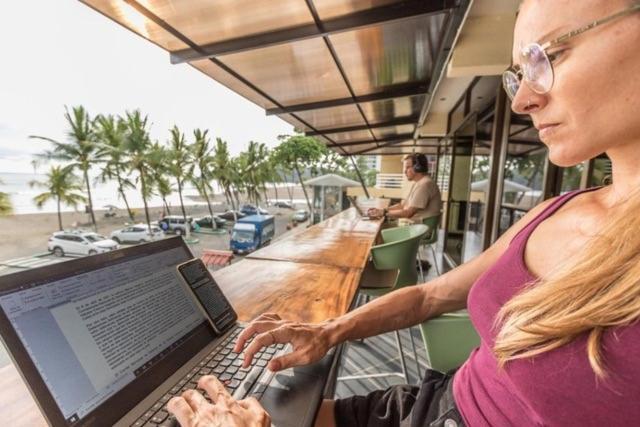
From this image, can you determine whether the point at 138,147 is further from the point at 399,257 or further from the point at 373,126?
the point at 399,257

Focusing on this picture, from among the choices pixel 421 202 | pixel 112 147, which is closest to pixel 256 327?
pixel 421 202

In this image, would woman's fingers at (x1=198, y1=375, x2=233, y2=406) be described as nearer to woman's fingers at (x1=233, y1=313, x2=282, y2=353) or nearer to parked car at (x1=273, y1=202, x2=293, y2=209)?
woman's fingers at (x1=233, y1=313, x2=282, y2=353)

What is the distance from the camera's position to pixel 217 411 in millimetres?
520

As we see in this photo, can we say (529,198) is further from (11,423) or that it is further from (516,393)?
(11,423)

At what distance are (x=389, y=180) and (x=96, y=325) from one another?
1559 centimetres

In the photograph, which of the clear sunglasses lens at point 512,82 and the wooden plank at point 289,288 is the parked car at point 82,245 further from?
the clear sunglasses lens at point 512,82

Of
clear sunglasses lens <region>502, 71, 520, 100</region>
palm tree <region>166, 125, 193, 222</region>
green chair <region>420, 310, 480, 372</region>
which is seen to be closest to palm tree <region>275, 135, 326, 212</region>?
palm tree <region>166, 125, 193, 222</region>

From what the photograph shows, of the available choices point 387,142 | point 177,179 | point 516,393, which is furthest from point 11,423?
point 177,179

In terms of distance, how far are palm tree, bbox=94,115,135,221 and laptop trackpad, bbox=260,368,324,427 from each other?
13.2 m

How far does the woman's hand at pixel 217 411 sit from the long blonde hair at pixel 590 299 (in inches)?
17.9

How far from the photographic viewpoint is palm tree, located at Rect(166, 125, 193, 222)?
55.7 feet

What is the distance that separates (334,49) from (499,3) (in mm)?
1217

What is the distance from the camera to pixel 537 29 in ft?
1.78

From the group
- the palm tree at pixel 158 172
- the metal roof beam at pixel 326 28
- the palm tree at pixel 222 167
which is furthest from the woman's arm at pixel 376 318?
the palm tree at pixel 222 167
